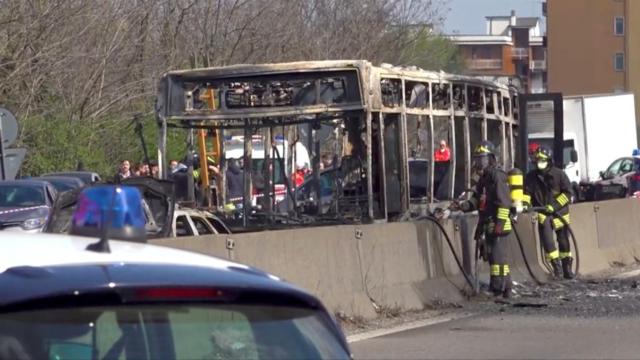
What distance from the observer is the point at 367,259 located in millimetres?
14328

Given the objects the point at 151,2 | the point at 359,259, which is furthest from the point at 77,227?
the point at 151,2

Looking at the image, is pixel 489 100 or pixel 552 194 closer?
pixel 552 194

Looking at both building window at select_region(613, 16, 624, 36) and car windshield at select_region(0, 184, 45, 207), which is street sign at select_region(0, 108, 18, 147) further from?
building window at select_region(613, 16, 624, 36)

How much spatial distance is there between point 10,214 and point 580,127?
2307 cm

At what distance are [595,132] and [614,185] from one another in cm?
483

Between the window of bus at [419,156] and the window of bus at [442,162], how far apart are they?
31 cm

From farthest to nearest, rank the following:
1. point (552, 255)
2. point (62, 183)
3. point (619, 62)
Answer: point (619, 62) → point (62, 183) → point (552, 255)

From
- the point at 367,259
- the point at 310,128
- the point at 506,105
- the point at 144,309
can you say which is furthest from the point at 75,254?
the point at 506,105

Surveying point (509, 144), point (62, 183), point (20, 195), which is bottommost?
point (20, 195)

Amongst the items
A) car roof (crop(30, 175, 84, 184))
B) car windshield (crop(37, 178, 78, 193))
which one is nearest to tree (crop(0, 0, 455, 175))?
car roof (crop(30, 175, 84, 184))

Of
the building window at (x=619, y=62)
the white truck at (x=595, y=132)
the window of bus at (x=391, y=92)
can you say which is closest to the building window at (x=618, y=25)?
the building window at (x=619, y=62)

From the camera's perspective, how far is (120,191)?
475 centimetres

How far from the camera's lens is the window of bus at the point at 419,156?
18438mm

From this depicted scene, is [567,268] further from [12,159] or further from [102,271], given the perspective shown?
[102,271]
